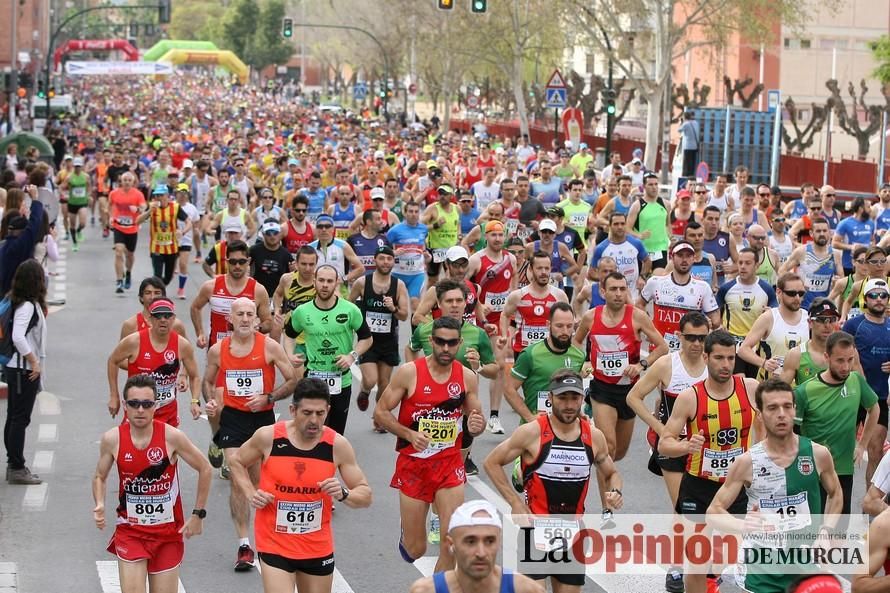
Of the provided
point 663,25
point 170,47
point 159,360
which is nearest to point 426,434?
point 159,360

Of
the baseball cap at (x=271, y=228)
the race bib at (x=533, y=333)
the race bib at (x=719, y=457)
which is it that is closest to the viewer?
the race bib at (x=719, y=457)

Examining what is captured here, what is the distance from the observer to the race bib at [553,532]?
26.0 ft

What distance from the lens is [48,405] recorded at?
49.6 feet

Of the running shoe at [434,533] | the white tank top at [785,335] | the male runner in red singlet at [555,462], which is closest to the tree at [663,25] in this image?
the white tank top at [785,335]

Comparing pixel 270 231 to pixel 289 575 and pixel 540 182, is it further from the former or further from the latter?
pixel 540 182

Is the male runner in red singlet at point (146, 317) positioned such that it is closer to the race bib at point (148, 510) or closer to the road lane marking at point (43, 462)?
the road lane marking at point (43, 462)

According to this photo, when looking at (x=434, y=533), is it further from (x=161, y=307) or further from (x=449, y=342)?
(x=161, y=307)

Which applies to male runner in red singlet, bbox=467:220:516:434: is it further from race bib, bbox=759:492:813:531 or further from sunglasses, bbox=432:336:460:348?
race bib, bbox=759:492:813:531

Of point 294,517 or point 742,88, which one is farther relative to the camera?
point 742,88

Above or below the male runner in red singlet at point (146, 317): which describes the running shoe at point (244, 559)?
below

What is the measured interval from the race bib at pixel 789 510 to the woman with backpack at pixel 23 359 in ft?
20.4

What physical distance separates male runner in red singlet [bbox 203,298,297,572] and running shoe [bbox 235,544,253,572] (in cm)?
40

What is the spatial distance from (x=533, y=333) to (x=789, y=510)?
5095mm

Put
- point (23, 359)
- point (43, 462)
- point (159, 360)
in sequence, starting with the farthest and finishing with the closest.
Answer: point (43, 462) < point (23, 359) < point (159, 360)
